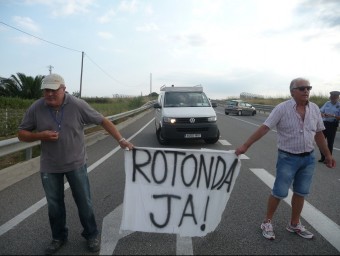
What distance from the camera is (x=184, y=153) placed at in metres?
4.28

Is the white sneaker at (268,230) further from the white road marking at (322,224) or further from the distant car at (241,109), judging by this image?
the distant car at (241,109)

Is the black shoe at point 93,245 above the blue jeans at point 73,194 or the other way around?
the other way around

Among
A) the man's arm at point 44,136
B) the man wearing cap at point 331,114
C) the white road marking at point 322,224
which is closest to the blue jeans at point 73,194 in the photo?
the man's arm at point 44,136

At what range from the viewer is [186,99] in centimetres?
1317

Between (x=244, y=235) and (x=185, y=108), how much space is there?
8.36 m

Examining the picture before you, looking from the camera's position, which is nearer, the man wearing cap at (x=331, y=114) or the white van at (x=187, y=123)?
the man wearing cap at (x=331, y=114)

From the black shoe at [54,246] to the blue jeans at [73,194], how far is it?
0.16ft

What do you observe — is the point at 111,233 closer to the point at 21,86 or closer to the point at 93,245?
the point at 93,245

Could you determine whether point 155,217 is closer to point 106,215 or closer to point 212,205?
point 212,205

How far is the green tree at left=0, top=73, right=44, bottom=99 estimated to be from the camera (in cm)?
3220

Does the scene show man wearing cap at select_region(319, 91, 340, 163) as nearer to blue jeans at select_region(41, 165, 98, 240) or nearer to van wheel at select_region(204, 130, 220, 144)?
van wheel at select_region(204, 130, 220, 144)

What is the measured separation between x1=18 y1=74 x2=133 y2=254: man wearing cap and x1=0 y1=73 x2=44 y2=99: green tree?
1203 inches

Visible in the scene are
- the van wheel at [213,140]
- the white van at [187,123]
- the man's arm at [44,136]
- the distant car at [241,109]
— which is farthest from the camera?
the distant car at [241,109]

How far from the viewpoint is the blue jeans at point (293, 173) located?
425 centimetres
